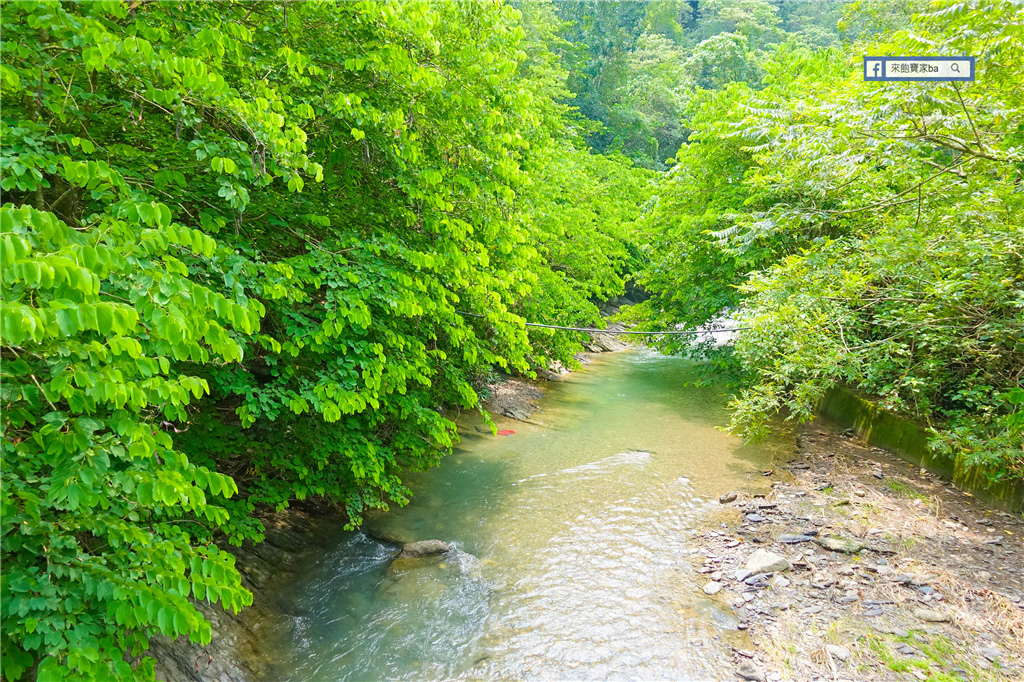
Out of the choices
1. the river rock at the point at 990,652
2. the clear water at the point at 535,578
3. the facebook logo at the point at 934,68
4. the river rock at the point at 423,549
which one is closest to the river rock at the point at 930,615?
the river rock at the point at 990,652

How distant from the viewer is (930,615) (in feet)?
15.0

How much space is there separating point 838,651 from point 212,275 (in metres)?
5.45

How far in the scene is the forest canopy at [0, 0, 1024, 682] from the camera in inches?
96.3

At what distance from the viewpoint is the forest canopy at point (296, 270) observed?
245 cm

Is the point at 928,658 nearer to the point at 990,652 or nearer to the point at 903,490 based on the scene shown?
the point at 990,652

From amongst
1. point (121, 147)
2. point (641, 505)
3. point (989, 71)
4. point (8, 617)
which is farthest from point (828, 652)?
point (121, 147)

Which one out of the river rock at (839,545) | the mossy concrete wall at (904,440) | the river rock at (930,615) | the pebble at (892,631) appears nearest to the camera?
the pebble at (892,631)

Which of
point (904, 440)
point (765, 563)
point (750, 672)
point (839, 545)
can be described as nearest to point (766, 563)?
point (765, 563)

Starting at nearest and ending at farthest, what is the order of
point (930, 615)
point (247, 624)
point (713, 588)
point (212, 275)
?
point (212, 275)
point (930, 615)
point (247, 624)
point (713, 588)

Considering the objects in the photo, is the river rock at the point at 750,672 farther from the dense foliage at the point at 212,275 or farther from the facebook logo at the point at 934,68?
the facebook logo at the point at 934,68

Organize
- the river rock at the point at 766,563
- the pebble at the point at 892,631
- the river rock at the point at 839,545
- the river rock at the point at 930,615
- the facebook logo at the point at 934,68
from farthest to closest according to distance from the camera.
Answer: the river rock at the point at 839,545 < the river rock at the point at 766,563 < the facebook logo at the point at 934,68 < the river rock at the point at 930,615 < the pebble at the point at 892,631

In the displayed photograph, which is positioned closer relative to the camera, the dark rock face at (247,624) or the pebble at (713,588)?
the dark rock face at (247,624)

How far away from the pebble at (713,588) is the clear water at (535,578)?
104 millimetres

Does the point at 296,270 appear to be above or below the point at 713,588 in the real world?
above
